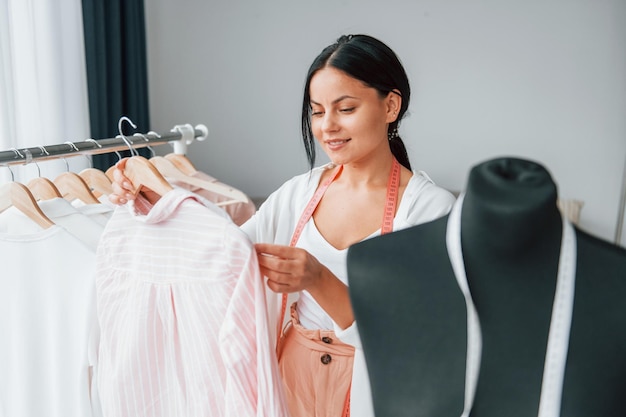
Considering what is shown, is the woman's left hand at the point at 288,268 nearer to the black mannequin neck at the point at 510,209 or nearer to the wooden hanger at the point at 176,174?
the black mannequin neck at the point at 510,209

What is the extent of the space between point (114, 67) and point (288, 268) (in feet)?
6.32

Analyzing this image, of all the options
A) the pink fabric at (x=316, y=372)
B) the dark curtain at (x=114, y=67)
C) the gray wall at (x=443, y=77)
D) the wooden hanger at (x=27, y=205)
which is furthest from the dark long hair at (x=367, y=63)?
the gray wall at (x=443, y=77)

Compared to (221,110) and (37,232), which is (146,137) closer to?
(37,232)

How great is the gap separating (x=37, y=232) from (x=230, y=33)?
2.16 meters

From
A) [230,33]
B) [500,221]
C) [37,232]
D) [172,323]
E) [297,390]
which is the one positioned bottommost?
[297,390]

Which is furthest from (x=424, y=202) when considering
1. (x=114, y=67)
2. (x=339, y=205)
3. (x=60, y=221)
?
(x=114, y=67)

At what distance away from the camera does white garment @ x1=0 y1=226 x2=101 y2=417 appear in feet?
3.51

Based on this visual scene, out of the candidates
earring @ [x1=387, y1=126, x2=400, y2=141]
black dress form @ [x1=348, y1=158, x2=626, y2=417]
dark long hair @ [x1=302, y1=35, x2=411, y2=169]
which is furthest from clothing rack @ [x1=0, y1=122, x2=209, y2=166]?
black dress form @ [x1=348, y1=158, x2=626, y2=417]

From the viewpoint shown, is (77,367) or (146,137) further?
(146,137)

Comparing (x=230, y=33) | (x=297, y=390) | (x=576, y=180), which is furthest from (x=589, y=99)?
(x=297, y=390)

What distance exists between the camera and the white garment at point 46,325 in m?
1.07

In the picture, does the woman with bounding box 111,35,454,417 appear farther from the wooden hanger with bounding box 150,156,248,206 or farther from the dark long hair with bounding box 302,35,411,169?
the wooden hanger with bounding box 150,156,248,206

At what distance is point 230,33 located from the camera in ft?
9.84

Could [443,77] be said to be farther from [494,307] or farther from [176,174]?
[494,307]
